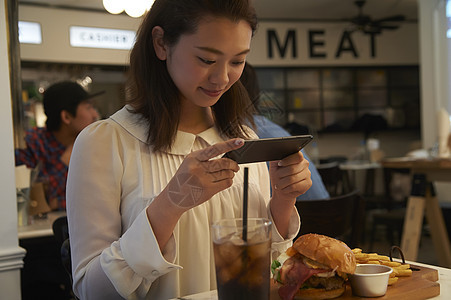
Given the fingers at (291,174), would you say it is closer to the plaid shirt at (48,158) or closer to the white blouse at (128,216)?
the white blouse at (128,216)

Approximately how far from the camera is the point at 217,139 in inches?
58.3

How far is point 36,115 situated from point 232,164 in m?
5.92

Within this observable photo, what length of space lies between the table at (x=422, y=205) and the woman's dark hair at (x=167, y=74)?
2.71m

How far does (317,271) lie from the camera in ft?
3.15

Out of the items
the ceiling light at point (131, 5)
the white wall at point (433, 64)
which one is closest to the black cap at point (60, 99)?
the ceiling light at point (131, 5)

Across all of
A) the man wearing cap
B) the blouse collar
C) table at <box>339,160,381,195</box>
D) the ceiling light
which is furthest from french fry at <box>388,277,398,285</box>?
table at <box>339,160,381,195</box>

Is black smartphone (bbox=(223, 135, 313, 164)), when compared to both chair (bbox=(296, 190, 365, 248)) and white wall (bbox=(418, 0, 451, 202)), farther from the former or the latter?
white wall (bbox=(418, 0, 451, 202))

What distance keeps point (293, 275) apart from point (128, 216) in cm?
49

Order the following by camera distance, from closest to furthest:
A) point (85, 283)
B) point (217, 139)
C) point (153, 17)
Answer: point (85, 283) < point (153, 17) < point (217, 139)

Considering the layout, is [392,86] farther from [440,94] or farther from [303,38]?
[440,94]

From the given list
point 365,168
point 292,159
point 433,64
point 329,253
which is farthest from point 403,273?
point 365,168

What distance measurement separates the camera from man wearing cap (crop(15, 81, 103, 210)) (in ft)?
10.7

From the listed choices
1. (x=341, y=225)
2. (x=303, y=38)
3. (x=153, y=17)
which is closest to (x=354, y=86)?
(x=303, y=38)

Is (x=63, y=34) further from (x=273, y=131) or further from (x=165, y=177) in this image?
(x=165, y=177)
